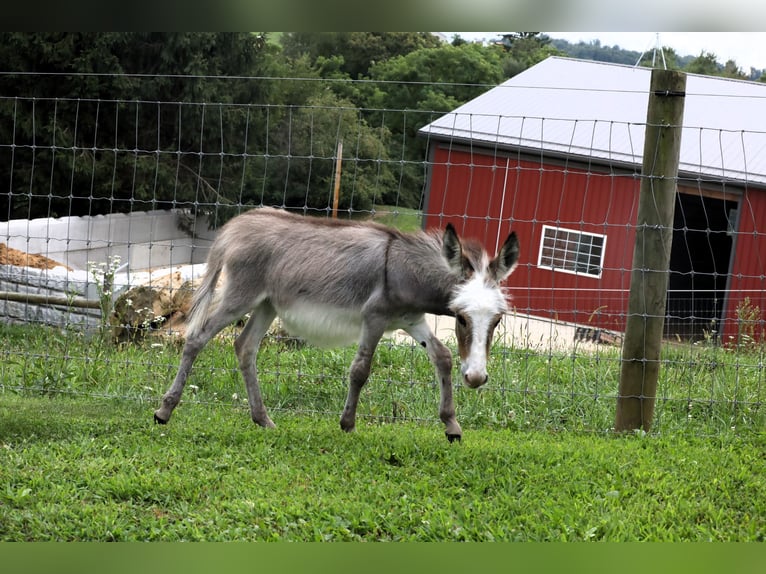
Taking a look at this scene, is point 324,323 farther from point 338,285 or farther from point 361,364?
point 361,364

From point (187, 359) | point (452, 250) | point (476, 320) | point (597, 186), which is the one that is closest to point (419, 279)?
point (452, 250)

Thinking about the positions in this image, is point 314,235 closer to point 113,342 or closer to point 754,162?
point 113,342

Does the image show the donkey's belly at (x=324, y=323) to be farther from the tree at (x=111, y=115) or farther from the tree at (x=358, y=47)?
the tree at (x=358, y=47)

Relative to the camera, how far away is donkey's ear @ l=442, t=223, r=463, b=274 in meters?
5.68

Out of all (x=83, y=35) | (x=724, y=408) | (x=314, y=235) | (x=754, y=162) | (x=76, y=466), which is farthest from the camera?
(x=83, y=35)

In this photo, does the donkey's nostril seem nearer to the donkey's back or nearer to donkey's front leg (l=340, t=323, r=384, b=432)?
the donkey's back

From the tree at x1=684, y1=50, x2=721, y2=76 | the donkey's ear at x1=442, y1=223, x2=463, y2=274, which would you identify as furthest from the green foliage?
the tree at x1=684, y1=50, x2=721, y2=76

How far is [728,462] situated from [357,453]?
8.40 ft

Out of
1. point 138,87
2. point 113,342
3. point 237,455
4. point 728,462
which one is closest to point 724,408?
point 728,462

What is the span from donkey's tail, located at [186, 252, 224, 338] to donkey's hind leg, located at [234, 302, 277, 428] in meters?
0.32

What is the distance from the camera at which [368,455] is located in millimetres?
5809

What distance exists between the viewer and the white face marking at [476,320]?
5359mm

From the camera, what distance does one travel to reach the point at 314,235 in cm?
644

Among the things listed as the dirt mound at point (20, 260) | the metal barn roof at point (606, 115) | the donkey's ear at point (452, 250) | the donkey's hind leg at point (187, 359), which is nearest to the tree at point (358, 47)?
the metal barn roof at point (606, 115)
